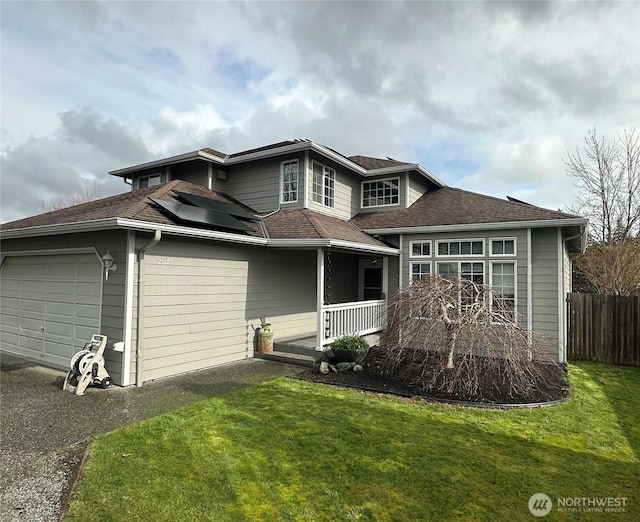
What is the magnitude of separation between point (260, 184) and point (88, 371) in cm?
679

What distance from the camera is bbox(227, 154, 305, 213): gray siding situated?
1028 centimetres

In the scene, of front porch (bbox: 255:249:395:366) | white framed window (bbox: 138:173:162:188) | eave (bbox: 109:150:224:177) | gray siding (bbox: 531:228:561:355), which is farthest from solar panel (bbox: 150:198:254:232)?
gray siding (bbox: 531:228:561:355)

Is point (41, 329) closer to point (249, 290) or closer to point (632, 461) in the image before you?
point (249, 290)

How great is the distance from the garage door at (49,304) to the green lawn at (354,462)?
11.1 ft

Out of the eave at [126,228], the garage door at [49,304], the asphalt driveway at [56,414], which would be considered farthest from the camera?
the garage door at [49,304]

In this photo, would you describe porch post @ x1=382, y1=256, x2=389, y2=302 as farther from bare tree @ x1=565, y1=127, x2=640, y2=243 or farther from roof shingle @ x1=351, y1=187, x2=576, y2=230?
bare tree @ x1=565, y1=127, x2=640, y2=243

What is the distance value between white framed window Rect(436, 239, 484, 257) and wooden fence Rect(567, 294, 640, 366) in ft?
9.43

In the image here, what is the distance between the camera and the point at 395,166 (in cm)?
1171

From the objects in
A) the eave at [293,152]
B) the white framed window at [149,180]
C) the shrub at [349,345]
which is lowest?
the shrub at [349,345]

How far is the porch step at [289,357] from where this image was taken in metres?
7.97

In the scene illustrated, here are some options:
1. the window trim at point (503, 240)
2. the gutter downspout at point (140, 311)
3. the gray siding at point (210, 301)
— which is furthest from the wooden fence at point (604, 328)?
the gutter downspout at point (140, 311)

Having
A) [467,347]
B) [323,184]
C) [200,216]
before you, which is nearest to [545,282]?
[467,347]

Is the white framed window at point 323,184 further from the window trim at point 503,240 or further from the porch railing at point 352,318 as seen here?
the window trim at point 503,240

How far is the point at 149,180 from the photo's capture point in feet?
41.0
